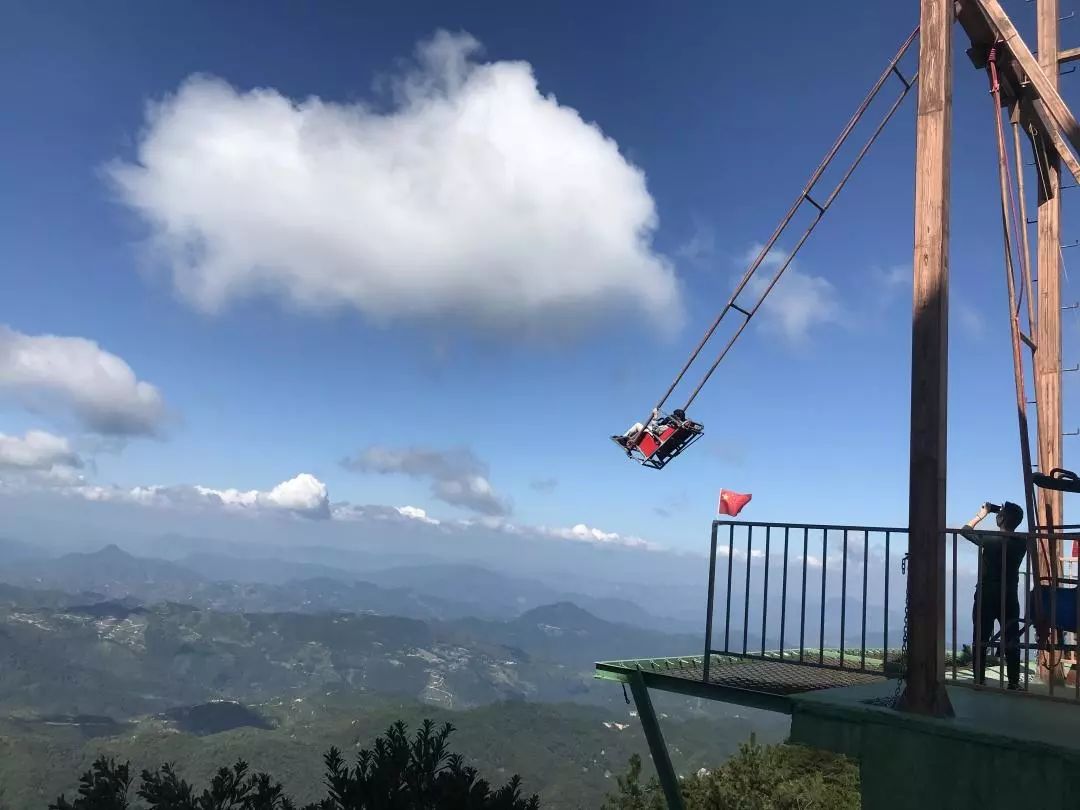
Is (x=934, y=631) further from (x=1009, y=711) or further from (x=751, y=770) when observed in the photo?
(x=751, y=770)

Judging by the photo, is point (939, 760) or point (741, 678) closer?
point (939, 760)

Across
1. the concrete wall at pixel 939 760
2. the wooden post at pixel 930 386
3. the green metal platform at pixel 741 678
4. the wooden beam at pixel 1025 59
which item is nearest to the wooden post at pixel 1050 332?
the wooden beam at pixel 1025 59

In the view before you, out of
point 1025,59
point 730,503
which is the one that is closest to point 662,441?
point 730,503

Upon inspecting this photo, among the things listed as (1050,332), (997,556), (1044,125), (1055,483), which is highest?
(1044,125)

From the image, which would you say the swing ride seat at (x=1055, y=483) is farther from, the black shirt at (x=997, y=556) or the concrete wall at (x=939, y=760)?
the concrete wall at (x=939, y=760)

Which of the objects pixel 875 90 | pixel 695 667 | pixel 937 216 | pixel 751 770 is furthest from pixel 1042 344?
pixel 751 770

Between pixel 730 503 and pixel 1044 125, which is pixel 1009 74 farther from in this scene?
pixel 730 503

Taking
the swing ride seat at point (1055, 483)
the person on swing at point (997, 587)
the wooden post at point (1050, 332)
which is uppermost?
the wooden post at point (1050, 332)

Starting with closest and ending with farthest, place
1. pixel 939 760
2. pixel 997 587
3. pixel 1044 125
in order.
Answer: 1. pixel 939 760
2. pixel 997 587
3. pixel 1044 125
